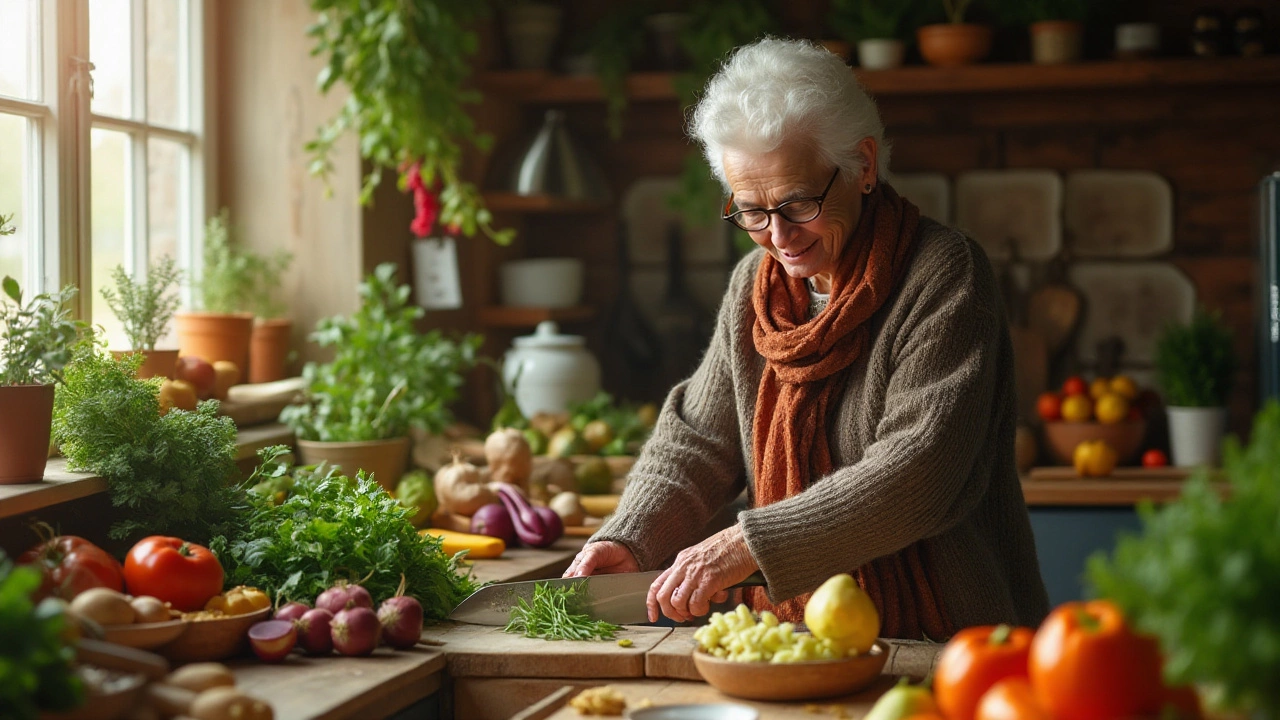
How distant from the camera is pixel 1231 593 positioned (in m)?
0.92

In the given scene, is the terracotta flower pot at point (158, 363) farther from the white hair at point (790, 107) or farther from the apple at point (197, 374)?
the white hair at point (790, 107)

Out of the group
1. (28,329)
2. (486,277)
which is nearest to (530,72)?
(486,277)

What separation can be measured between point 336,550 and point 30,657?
738 mm

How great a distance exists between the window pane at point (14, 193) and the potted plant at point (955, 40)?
2.34 metres

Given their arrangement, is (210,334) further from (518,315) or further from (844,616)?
(844,616)

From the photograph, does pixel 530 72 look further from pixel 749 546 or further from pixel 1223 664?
pixel 1223 664

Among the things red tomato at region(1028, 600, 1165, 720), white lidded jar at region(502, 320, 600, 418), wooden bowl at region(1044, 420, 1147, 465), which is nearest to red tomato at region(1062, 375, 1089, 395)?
wooden bowl at region(1044, 420, 1147, 465)

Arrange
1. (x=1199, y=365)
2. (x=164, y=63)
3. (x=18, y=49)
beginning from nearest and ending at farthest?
(x=18, y=49)
(x=164, y=63)
(x=1199, y=365)

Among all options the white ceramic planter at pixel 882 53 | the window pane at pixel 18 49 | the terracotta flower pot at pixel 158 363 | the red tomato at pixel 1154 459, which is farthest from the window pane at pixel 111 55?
the red tomato at pixel 1154 459

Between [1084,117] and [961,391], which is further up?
[1084,117]

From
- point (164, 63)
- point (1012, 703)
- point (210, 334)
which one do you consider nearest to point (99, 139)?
point (164, 63)

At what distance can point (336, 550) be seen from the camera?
184cm

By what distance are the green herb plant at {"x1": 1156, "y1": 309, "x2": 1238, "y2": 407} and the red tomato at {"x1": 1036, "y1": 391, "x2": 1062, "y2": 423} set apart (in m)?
0.30

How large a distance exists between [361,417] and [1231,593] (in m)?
2.07
